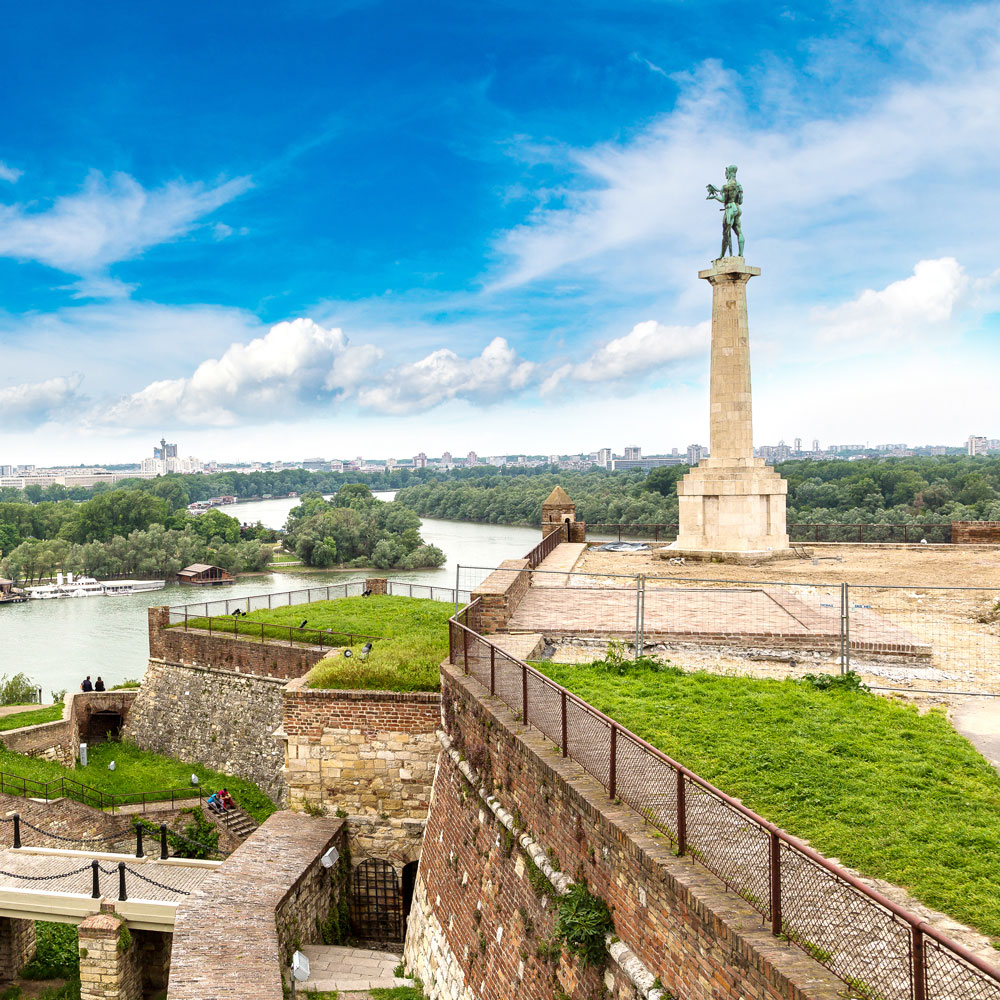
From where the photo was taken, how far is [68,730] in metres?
24.5

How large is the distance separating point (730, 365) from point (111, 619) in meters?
45.4

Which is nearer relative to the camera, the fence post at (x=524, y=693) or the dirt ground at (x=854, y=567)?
the fence post at (x=524, y=693)

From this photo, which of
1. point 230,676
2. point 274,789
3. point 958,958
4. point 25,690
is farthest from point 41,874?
point 25,690

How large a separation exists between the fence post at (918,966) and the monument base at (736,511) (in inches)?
694

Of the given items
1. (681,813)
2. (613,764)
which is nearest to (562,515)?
(613,764)

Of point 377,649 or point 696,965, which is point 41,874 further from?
point 696,965

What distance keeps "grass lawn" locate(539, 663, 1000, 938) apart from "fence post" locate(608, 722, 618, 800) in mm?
916

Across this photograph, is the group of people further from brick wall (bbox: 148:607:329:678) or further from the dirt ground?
the dirt ground

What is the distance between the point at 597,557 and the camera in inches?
887

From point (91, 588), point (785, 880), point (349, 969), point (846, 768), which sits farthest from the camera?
point (91, 588)

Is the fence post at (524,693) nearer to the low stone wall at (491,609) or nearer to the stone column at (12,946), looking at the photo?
the low stone wall at (491,609)

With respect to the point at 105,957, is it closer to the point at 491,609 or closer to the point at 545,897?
the point at 491,609

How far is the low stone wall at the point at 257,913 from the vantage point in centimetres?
877

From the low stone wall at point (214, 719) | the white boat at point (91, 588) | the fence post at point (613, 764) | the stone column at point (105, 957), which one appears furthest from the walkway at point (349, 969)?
the white boat at point (91, 588)
